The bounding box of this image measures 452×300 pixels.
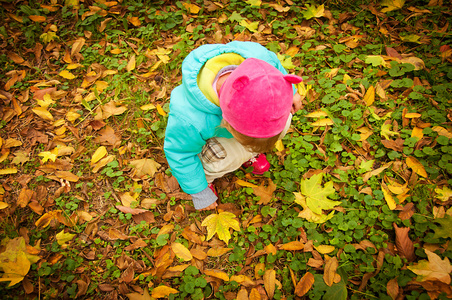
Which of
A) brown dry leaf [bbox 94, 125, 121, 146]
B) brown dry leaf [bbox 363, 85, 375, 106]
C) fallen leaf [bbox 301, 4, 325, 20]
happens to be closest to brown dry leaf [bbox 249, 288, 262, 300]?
brown dry leaf [bbox 94, 125, 121, 146]

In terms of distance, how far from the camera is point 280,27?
2900 mm

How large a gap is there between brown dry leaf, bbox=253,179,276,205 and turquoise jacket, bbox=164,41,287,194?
61 cm

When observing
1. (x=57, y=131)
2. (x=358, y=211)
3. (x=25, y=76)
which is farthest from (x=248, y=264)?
(x=25, y=76)

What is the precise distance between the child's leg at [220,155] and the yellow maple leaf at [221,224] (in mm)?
345

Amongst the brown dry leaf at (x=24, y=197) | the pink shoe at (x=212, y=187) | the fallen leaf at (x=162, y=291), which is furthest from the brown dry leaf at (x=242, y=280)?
the brown dry leaf at (x=24, y=197)

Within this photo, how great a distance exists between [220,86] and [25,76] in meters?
2.41

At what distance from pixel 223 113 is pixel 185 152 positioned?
494 mm

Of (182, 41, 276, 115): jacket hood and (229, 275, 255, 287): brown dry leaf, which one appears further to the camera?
(229, 275, 255, 287): brown dry leaf

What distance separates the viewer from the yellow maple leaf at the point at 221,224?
78.5 inches

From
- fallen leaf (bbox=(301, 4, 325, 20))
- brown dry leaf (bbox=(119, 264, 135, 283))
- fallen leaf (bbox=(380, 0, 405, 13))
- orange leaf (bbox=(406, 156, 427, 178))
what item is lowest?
brown dry leaf (bbox=(119, 264, 135, 283))

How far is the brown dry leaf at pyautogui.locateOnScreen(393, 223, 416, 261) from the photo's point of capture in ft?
5.85

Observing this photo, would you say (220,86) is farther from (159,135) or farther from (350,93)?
(350,93)

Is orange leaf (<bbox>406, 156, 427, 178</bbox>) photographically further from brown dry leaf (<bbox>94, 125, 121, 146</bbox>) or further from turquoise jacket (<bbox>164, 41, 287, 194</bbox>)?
brown dry leaf (<bbox>94, 125, 121, 146</bbox>)

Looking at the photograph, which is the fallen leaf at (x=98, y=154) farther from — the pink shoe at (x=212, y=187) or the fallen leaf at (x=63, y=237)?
the pink shoe at (x=212, y=187)
